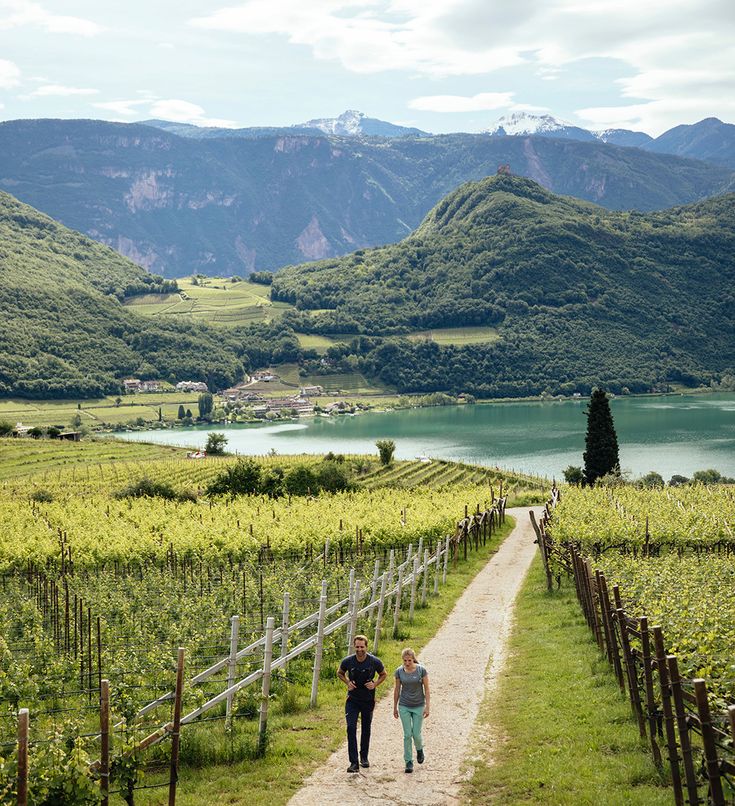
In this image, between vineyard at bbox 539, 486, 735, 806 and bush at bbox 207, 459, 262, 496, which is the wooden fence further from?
bush at bbox 207, 459, 262, 496

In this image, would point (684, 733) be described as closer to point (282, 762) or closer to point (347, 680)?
point (347, 680)

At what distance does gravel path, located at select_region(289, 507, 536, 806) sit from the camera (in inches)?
377

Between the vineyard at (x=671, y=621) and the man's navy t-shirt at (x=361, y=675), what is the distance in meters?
2.97

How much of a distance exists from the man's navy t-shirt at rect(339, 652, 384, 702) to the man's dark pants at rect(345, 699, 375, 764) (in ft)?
0.21

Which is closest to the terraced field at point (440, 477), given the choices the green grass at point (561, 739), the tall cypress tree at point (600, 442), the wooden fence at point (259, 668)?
the tall cypress tree at point (600, 442)

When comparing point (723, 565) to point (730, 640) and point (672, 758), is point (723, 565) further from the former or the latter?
point (672, 758)

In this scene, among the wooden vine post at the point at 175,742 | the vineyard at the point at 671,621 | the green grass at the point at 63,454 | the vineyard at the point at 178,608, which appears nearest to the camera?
the vineyard at the point at 671,621

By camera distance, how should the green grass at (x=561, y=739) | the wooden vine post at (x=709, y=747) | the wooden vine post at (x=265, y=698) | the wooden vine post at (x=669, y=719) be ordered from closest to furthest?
1. the wooden vine post at (x=709, y=747)
2. the wooden vine post at (x=669, y=719)
3. the green grass at (x=561, y=739)
4. the wooden vine post at (x=265, y=698)

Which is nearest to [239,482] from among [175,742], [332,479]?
[332,479]

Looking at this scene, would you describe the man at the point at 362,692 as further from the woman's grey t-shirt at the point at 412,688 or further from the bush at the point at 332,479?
the bush at the point at 332,479

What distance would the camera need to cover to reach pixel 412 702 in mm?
10336

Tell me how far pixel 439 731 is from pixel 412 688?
1629mm

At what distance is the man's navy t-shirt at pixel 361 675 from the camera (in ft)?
34.0

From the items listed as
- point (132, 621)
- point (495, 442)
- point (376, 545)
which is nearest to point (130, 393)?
point (495, 442)
